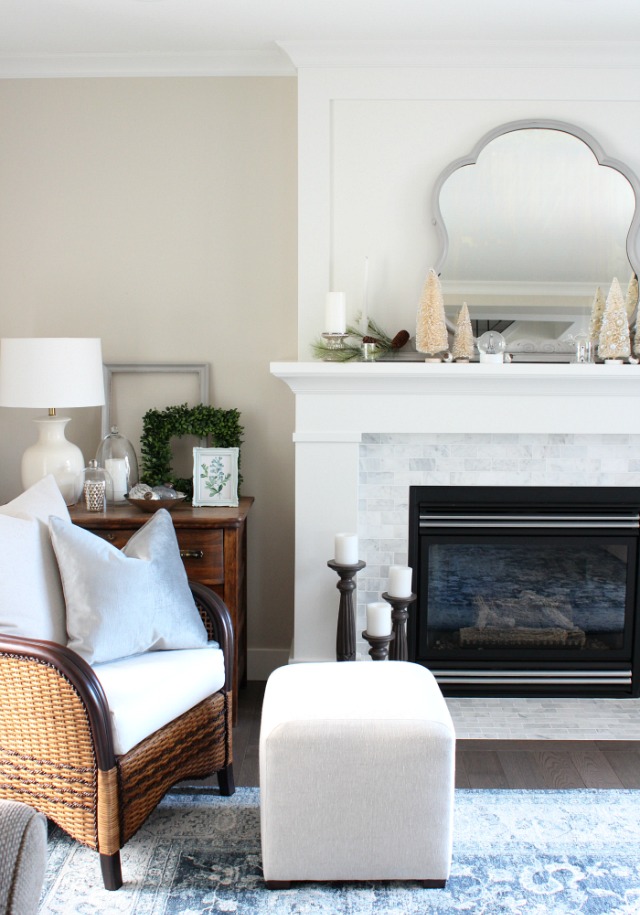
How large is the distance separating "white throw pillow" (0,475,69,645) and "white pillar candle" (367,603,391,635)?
41.0 inches

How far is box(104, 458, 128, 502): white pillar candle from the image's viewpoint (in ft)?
10.3

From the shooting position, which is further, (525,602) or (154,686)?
(525,602)

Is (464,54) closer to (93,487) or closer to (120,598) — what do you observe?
(93,487)

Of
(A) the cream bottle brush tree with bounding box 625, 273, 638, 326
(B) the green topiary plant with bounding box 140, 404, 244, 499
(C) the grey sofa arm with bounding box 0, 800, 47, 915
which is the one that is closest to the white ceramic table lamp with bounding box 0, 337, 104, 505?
(B) the green topiary plant with bounding box 140, 404, 244, 499

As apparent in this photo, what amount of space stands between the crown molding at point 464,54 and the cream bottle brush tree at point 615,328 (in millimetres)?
810

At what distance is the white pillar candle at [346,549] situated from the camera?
2.95 m

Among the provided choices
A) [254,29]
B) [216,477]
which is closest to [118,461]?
[216,477]

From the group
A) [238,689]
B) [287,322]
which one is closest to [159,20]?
[287,322]

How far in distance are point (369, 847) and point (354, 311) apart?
1.84 m

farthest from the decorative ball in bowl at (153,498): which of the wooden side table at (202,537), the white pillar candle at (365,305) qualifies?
the white pillar candle at (365,305)

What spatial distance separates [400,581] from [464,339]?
891 mm

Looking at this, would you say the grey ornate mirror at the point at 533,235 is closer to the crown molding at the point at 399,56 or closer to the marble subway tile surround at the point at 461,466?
the crown molding at the point at 399,56

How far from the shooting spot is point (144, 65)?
316 centimetres

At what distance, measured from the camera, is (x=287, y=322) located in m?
3.29
